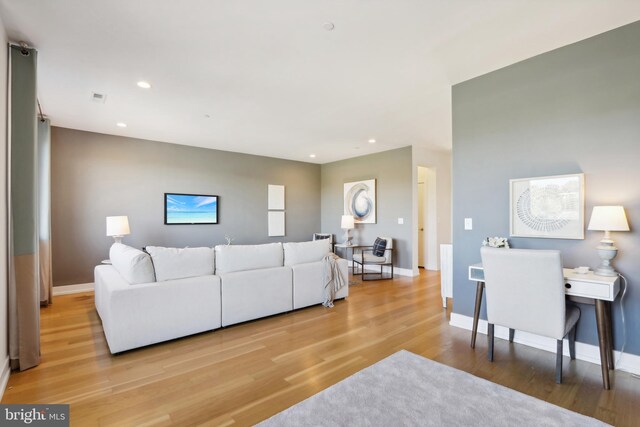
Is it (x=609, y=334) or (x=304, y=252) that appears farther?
(x=304, y=252)

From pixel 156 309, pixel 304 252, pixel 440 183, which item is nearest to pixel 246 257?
pixel 304 252

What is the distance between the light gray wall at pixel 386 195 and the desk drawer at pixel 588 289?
377 cm

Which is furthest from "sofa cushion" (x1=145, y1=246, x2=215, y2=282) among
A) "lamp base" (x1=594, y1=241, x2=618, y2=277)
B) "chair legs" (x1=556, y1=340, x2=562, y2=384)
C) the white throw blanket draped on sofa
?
"lamp base" (x1=594, y1=241, x2=618, y2=277)

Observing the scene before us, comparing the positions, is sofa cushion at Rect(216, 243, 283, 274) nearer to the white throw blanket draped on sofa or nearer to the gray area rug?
the white throw blanket draped on sofa

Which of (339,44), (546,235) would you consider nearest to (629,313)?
(546,235)

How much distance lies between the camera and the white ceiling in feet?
6.95

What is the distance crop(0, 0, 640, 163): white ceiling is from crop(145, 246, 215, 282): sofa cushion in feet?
5.92

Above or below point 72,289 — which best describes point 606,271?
above

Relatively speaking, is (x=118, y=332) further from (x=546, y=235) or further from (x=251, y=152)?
(x=251, y=152)

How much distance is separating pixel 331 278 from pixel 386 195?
3.03 m

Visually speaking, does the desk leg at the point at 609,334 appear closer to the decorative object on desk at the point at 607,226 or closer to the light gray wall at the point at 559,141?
the light gray wall at the point at 559,141

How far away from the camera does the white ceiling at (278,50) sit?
6.95 feet

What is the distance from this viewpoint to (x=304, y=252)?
3912mm

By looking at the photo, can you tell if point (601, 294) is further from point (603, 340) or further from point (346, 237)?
point (346, 237)
